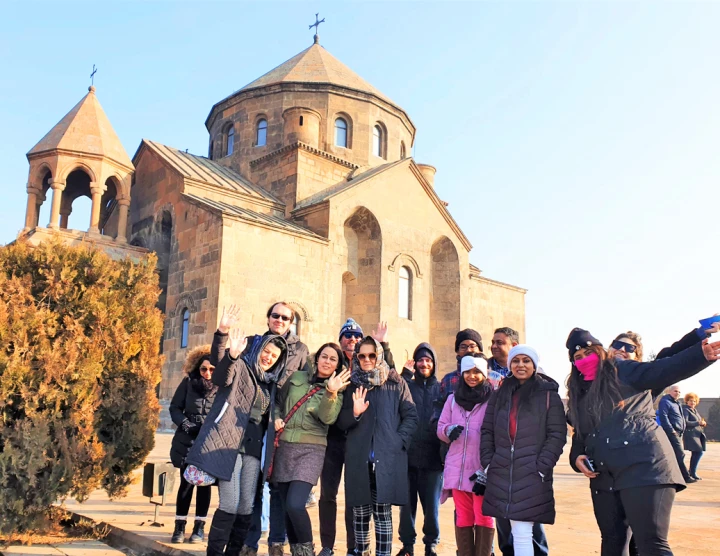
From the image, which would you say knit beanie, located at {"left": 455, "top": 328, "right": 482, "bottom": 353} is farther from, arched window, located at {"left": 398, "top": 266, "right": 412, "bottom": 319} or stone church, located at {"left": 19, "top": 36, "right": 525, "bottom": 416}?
arched window, located at {"left": 398, "top": 266, "right": 412, "bottom": 319}

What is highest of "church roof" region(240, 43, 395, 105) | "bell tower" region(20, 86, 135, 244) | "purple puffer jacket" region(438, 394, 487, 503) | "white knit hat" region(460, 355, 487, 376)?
"church roof" region(240, 43, 395, 105)

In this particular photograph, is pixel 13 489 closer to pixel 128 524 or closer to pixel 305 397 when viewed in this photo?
pixel 128 524

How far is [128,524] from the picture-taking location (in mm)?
5180

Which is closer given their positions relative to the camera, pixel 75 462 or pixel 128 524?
pixel 75 462

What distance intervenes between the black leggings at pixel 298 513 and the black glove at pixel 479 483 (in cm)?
102

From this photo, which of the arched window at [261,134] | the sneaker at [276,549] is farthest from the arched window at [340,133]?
the sneaker at [276,549]

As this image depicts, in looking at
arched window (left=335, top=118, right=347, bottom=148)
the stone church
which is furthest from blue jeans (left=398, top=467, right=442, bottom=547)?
arched window (left=335, top=118, right=347, bottom=148)

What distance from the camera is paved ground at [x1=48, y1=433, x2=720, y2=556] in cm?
471

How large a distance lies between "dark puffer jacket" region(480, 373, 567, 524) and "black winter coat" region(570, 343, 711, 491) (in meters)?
0.18

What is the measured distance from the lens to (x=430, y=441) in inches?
183

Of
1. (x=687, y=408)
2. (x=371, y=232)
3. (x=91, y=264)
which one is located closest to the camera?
(x=91, y=264)

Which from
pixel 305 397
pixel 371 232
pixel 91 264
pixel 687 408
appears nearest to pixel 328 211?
pixel 371 232

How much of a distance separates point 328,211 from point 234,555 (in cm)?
1379

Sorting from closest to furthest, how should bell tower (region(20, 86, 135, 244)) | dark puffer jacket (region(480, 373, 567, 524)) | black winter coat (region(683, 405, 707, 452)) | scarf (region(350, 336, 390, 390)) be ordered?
dark puffer jacket (region(480, 373, 567, 524)), scarf (region(350, 336, 390, 390)), black winter coat (region(683, 405, 707, 452)), bell tower (region(20, 86, 135, 244))
